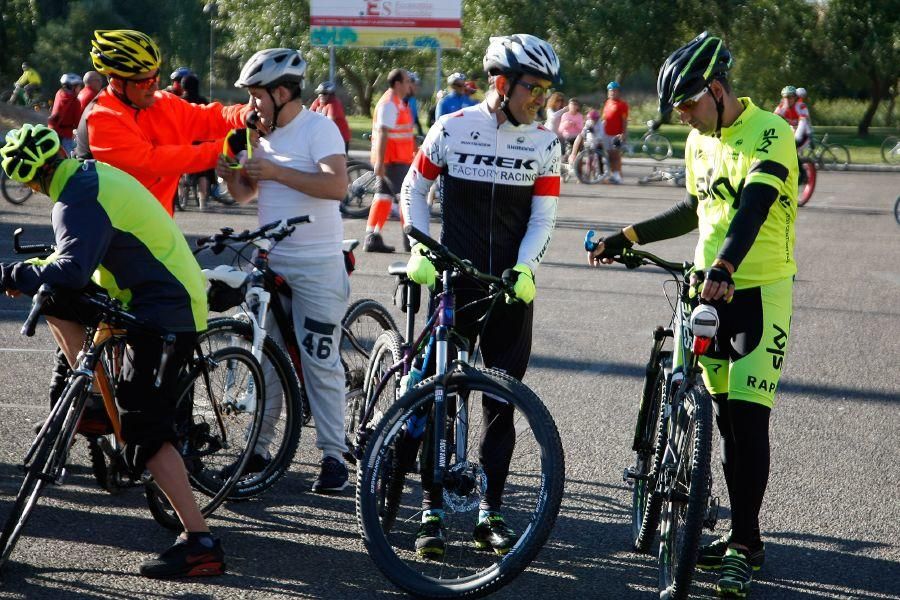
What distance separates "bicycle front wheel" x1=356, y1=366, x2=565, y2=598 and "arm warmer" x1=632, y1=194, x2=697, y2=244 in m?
1.00

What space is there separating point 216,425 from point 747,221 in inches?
95.2

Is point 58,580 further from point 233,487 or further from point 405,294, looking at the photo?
point 405,294

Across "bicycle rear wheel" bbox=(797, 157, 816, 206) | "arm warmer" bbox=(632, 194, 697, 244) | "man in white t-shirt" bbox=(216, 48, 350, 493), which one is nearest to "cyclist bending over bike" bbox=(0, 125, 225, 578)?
"man in white t-shirt" bbox=(216, 48, 350, 493)

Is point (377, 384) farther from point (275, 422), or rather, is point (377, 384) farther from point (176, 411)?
point (176, 411)

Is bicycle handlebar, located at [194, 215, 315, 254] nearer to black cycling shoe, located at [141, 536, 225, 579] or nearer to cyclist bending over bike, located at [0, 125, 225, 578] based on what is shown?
cyclist bending over bike, located at [0, 125, 225, 578]

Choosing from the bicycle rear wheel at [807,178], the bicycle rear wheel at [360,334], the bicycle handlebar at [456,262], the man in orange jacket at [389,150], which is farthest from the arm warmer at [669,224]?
the bicycle rear wheel at [807,178]

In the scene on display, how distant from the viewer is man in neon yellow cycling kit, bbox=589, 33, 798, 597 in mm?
4273

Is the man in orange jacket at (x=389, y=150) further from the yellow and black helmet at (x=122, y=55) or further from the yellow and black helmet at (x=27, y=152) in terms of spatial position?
the yellow and black helmet at (x=27, y=152)

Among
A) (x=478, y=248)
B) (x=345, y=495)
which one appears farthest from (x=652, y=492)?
(x=345, y=495)

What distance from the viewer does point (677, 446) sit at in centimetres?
425

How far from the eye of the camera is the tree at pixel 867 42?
48.2 metres

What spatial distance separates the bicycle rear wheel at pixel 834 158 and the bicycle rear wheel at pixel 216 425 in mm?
28347

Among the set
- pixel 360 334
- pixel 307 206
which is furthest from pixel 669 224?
pixel 360 334

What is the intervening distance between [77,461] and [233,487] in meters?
1.15
